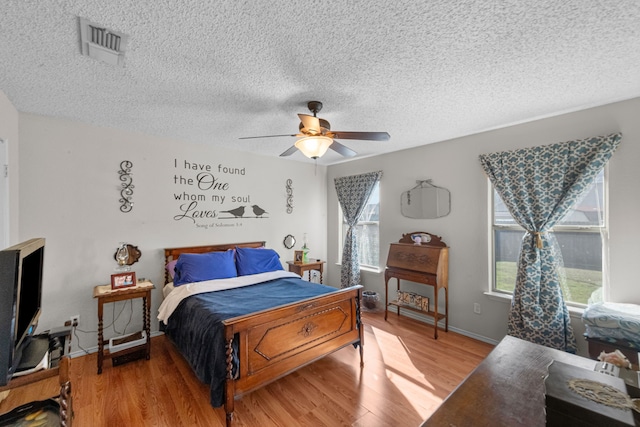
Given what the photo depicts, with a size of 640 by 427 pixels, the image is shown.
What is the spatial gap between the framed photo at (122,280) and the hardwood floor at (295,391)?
77 centimetres

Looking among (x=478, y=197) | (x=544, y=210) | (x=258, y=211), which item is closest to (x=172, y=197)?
(x=258, y=211)

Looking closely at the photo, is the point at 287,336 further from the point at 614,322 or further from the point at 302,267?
the point at 614,322

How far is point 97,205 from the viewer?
116 inches

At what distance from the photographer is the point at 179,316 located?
8.65ft

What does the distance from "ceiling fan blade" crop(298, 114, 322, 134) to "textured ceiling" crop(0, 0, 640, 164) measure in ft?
0.83

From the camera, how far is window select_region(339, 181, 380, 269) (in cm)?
443

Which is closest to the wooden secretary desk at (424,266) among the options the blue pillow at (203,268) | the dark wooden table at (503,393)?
the dark wooden table at (503,393)

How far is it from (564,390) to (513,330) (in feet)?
8.11

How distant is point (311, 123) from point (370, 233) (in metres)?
2.82

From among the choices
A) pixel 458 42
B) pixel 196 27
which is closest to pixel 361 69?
pixel 458 42

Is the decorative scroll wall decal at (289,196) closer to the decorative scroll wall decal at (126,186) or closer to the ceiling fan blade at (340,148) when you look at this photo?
the ceiling fan blade at (340,148)

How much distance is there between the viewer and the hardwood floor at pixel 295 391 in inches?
77.1

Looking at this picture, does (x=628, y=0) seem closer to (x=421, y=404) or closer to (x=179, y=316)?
(x=421, y=404)

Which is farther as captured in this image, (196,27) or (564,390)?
(196,27)
